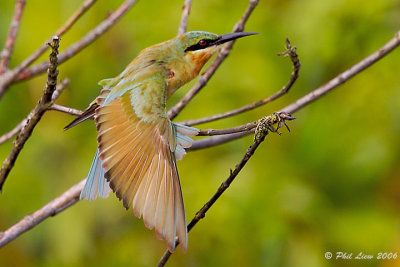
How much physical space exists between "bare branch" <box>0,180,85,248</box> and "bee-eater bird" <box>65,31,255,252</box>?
2.8 inches

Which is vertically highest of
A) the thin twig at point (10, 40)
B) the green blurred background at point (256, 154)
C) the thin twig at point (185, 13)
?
the thin twig at point (10, 40)

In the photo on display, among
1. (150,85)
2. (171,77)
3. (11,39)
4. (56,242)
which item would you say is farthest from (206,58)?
(56,242)

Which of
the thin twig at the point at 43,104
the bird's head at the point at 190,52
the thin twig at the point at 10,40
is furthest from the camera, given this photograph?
the bird's head at the point at 190,52

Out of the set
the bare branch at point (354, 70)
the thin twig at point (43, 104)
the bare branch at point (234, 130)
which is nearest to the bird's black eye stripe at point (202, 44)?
the bare branch at point (354, 70)

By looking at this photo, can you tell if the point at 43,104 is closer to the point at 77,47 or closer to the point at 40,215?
the point at 40,215

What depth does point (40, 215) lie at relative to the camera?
2328 millimetres

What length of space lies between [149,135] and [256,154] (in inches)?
50.5

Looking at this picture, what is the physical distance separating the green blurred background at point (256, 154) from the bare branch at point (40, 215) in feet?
3.32

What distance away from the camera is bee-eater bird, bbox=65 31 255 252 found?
2.09 meters

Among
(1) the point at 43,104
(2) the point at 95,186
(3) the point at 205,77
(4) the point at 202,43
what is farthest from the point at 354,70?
(1) the point at 43,104

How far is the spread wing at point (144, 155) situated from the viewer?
6.75 feet

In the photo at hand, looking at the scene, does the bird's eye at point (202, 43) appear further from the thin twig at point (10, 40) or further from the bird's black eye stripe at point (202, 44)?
the thin twig at point (10, 40)

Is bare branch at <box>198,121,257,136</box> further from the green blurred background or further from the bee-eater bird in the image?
the green blurred background

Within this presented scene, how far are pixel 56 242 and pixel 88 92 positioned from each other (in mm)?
834
